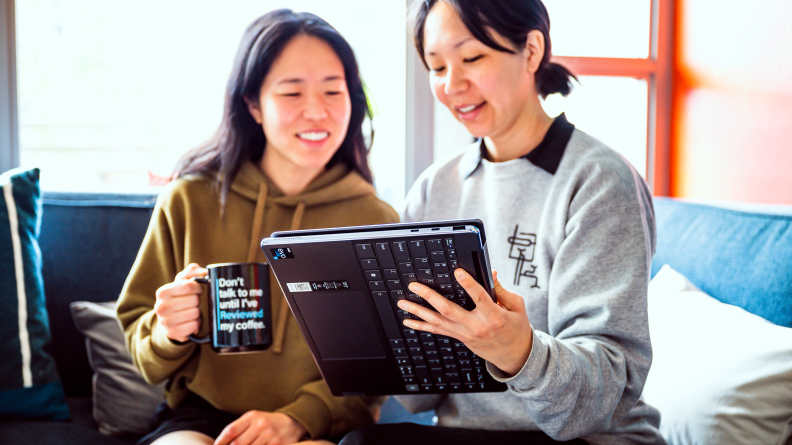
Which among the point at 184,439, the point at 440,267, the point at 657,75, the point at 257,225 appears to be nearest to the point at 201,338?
the point at 184,439

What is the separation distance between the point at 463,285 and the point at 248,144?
79 cm

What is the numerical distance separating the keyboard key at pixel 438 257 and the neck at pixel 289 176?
2.15ft

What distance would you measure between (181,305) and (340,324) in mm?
307

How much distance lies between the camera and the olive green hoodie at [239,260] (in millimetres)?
1116

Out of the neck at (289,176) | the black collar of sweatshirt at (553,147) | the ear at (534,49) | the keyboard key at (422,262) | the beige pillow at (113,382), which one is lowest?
the beige pillow at (113,382)

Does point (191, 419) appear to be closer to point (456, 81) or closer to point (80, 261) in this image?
point (80, 261)

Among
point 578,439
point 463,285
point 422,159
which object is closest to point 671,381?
point 578,439

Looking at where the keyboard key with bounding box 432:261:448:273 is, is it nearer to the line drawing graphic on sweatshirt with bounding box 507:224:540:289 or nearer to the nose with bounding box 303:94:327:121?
the line drawing graphic on sweatshirt with bounding box 507:224:540:289

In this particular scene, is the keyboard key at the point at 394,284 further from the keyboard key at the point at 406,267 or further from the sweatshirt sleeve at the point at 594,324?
the sweatshirt sleeve at the point at 594,324

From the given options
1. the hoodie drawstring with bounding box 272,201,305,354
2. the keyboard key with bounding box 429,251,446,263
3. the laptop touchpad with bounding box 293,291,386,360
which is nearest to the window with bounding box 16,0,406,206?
the hoodie drawstring with bounding box 272,201,305,354

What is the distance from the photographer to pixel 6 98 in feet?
6.40

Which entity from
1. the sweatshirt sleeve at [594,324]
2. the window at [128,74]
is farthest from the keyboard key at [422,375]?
the window at [128,74]

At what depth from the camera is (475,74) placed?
1.04 metres

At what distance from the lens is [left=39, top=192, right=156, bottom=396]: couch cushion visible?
5.11ft
